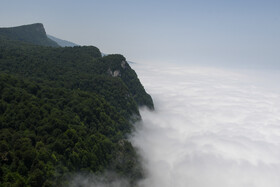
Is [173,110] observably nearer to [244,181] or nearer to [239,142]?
[239,142]

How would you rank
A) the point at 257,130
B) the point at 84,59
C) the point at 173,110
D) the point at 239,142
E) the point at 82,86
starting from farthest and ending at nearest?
the point at 173,110, the point at 257,130, the point at 239,142, the point at 84,59, the point at 82,86

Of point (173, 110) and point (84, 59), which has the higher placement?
point (84, 59)

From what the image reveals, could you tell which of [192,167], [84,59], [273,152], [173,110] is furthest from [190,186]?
[173,110]

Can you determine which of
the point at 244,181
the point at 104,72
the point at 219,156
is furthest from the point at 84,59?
the point at 244,181

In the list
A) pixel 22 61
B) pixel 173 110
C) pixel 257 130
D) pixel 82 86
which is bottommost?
pixel 257 130

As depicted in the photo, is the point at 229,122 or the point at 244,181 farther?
the point at 229,122

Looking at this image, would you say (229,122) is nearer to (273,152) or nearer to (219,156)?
(273,152)

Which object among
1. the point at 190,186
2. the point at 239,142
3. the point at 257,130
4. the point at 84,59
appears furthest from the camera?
the point at 257,130
